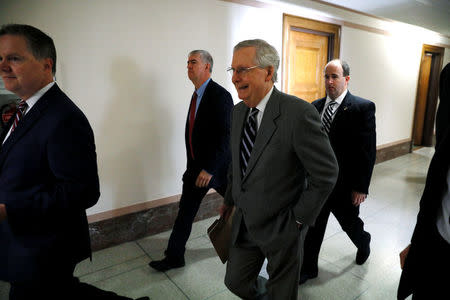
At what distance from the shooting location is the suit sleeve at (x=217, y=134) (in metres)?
2.28

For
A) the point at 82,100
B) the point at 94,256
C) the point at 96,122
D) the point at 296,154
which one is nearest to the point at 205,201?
the point at 94,256

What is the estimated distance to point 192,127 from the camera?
2377mm

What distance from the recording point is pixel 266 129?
4.51 ft

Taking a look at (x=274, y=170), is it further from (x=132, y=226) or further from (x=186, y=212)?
(x=132, y=226)

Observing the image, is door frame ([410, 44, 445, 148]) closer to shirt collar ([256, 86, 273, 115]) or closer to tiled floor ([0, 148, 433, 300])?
tiled floor ([0, 148, 433, 300])

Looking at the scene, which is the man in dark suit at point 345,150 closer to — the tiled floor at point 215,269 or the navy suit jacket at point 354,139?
the navy suit jacket at point 354,139

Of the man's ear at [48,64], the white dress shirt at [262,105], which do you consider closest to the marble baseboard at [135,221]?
the man's ear at [48,64]

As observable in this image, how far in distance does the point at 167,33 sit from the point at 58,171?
2109 millimetres

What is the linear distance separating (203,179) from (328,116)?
3.50 ft

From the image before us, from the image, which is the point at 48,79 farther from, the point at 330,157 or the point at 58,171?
the point at 330,157

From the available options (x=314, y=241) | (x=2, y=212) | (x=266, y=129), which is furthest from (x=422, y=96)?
(x=2, y=212)

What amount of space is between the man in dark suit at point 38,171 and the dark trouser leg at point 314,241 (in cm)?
161

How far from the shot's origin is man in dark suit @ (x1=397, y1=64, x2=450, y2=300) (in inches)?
39.2

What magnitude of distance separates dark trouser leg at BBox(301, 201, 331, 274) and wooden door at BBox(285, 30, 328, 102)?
94.5 inches
